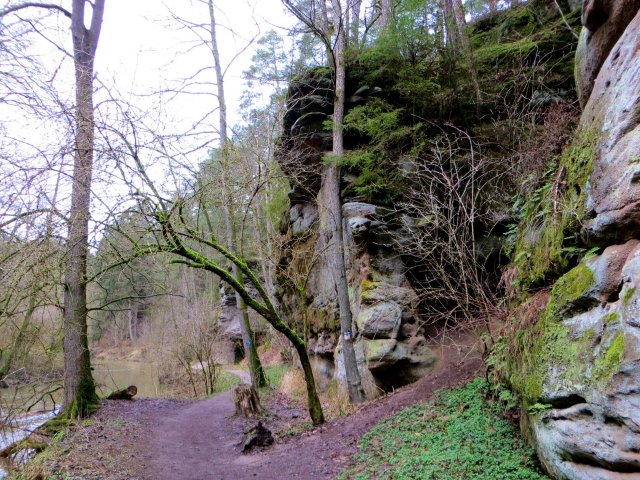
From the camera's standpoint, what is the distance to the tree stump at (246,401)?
1012 cm

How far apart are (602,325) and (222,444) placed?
748 cm

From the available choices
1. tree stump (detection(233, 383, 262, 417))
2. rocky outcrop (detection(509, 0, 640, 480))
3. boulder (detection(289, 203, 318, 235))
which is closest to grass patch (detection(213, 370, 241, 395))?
tree stump (detection(233, 383, 262, 417))

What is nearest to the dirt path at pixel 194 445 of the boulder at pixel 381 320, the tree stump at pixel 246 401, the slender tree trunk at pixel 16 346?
the tree stump at pixel 246 401

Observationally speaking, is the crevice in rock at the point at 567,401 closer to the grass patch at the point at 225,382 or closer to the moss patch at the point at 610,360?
the moss patch at the point at 610,360

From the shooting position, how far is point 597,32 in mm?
4789

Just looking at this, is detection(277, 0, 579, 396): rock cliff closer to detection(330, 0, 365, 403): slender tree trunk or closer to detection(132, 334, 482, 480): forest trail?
detection(330, 0, 365, 403): slender tree trunk

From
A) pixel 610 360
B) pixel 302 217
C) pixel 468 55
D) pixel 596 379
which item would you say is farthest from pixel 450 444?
pixel 302 217

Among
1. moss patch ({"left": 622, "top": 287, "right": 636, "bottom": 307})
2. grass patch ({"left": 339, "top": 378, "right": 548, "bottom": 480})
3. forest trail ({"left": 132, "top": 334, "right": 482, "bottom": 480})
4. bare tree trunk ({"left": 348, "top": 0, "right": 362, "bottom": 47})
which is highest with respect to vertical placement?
bare tree trunk ({"left": 348, "top": 0, "right": 362, "bottom": 47})

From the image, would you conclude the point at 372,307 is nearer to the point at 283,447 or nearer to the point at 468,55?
the point at 283,447

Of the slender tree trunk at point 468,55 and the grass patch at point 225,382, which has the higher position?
the slender tree trunk at point 468,55

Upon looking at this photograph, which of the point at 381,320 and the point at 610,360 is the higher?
the point at 381,320

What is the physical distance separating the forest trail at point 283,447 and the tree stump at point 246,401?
1.95ft

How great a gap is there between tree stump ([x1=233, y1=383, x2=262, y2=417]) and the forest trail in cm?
59

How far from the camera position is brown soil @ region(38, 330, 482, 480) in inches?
241
